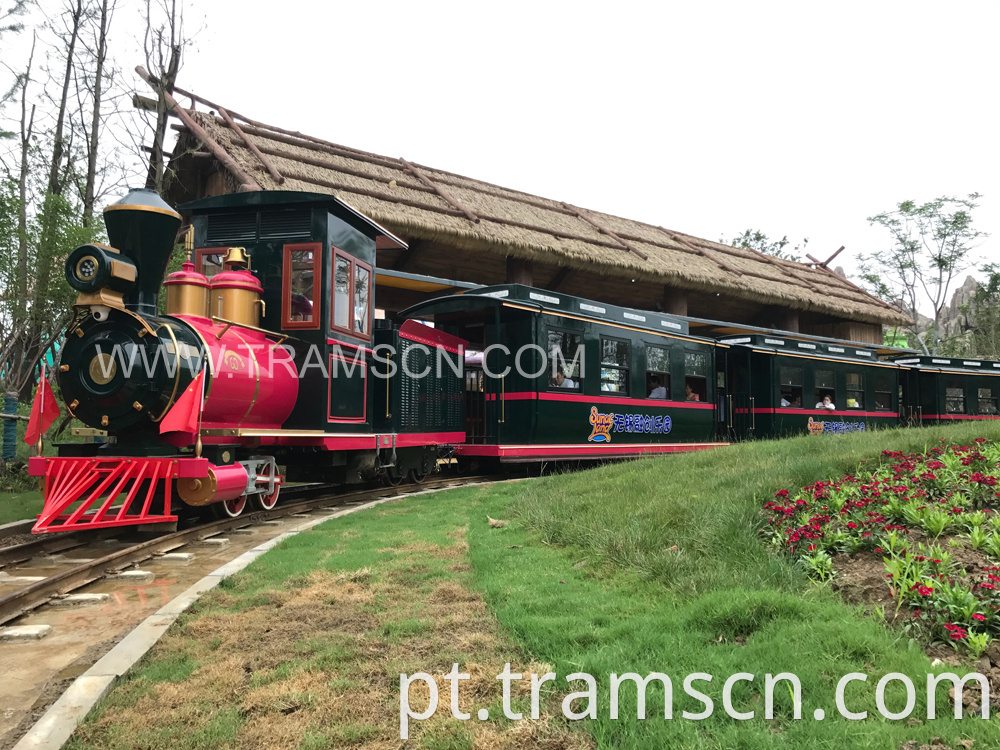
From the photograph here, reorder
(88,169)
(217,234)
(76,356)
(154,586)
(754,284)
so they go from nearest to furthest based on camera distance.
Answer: (154,586)
(76,356)
(217,234)
(88,169)
(754,284)

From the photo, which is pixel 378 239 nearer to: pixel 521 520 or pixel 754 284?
pixel 521 520

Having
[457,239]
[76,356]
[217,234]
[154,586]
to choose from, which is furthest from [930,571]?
[457,239]

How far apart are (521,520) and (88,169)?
10.4 m

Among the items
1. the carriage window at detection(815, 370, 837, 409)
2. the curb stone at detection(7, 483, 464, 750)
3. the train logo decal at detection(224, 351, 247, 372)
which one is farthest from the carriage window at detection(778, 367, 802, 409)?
the curb stone at detection(7, 483, 464, 750)

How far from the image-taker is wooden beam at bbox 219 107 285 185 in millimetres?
12578

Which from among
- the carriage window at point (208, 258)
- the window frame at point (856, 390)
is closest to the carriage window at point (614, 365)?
the carriage window at point (208, 258)

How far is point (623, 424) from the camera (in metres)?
13.0

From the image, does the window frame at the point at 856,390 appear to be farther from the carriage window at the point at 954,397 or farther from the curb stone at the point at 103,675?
the curb stone at the point at 103,675

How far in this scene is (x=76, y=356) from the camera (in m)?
6.69

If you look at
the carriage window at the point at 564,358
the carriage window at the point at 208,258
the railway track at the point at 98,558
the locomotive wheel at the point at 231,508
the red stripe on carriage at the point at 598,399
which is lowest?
the railway track at the point at 98,558

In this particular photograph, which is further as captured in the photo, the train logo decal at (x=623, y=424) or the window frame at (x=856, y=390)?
the window frame at (x=856, y=390)

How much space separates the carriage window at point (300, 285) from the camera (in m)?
8.23

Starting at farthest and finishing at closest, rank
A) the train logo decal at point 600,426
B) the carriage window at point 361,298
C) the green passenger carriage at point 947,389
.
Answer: the green passenger carriage at point 947,389
the train logo decal at point 600,426
the carriage window at point 361,298

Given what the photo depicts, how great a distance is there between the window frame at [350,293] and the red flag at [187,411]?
2088 mm
